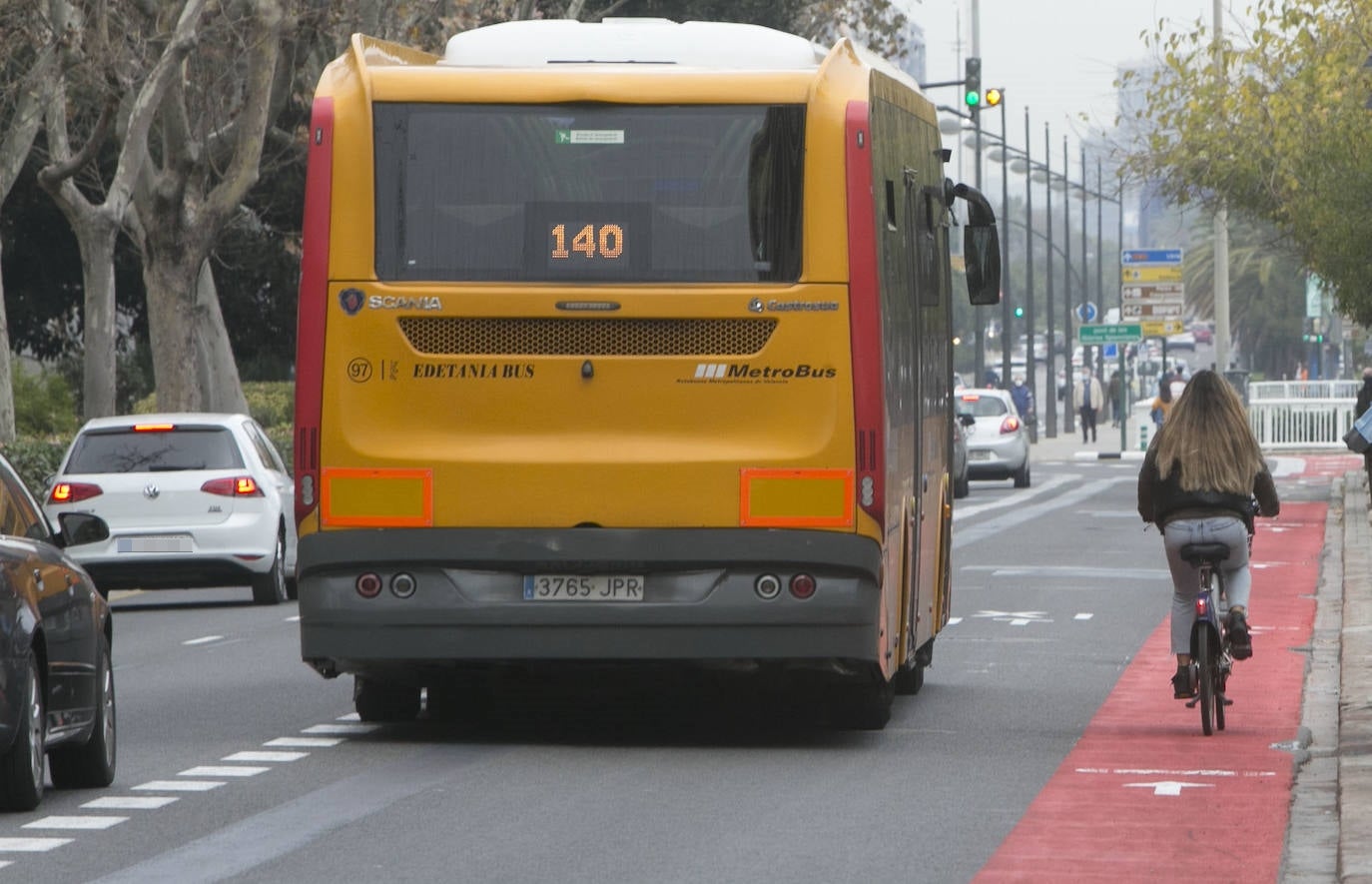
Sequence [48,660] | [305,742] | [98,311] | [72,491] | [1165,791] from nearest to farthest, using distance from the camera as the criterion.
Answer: [48,660] → [1165,791] → [305,742] → [72,491] → [98,311]

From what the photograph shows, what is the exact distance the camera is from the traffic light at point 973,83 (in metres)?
42.9

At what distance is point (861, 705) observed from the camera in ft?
43.6

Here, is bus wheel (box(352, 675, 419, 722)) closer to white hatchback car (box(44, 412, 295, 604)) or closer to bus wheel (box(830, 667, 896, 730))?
bus wheel (box(830, 667, 896, 730))

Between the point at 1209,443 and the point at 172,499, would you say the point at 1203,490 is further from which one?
the point at 172,499

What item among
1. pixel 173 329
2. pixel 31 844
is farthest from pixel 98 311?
pixel 31 844

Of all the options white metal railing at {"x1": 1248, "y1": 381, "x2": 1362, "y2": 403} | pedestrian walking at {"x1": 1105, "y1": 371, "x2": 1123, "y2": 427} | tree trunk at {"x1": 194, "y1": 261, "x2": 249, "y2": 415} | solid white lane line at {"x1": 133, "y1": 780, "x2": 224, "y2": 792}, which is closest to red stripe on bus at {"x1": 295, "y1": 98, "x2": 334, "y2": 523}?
solid white lane line at {"x1": 133, "y1": 780, "x2": 224, "y2": 792}

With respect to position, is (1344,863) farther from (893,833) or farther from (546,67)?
(546,67)

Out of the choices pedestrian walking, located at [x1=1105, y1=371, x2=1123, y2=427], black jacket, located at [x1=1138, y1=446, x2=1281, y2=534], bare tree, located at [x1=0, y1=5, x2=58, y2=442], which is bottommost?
pedestrian walking, located at [x1=1105, y1=371, x2=1123, y2=427]

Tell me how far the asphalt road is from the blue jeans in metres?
0.71

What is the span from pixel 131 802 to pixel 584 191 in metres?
3.27

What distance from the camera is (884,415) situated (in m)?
12.2

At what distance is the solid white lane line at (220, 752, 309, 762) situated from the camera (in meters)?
12.1

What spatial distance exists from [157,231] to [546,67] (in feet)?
60.7

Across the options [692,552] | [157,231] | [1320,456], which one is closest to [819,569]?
[692,552]
